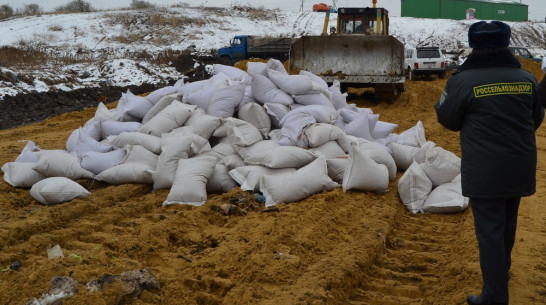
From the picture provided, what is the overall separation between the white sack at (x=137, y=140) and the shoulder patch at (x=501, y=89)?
3583 mm

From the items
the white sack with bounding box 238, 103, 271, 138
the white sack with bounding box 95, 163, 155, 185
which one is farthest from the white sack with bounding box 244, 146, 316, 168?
the white sack with bounding box 95, 163, 155, 185

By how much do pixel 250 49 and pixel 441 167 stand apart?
21829mm

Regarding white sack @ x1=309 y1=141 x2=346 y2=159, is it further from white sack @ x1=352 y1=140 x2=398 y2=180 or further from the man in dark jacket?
the man in dark jacket

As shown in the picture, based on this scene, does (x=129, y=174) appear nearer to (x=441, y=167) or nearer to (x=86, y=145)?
(x=86, y=145)

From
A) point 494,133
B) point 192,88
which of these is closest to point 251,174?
point 192,88

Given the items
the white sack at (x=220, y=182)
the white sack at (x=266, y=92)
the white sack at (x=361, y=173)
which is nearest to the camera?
the white sack at (x=361, y=173)

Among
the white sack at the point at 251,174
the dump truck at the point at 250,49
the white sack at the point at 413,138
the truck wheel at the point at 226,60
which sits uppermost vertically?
the white sack at the point at 251,174

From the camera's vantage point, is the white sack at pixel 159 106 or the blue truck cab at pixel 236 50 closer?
the white sack at pixel 159 106

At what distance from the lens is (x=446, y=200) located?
4.64 meters

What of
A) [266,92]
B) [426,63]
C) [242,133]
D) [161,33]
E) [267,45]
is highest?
[266,92]

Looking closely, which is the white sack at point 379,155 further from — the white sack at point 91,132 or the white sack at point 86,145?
the white sack at point 91,132

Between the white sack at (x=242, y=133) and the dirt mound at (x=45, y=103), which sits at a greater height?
the white sack at (x=242, y=133)

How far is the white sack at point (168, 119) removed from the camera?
5.89 m

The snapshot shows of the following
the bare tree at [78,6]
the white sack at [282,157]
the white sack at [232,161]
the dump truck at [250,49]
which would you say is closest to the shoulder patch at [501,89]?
the white sack at [282,157]
